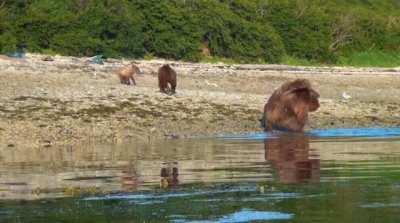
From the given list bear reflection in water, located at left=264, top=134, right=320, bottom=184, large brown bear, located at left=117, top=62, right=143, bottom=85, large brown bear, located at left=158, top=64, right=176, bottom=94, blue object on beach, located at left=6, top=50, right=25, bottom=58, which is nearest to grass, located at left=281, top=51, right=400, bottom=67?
blue object on beach, located at left=6, top=50, right=25, bottom=58

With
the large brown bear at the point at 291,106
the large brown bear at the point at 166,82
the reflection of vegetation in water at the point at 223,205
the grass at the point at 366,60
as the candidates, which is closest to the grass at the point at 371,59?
the grass at the point at 366,60

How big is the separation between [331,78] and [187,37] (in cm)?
744

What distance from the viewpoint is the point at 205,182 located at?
1236 centimetres

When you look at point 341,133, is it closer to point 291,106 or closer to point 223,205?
point 291,106

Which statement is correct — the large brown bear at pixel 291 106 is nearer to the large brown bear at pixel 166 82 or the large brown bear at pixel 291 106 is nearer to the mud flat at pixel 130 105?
the mud flat at pixel 130 105

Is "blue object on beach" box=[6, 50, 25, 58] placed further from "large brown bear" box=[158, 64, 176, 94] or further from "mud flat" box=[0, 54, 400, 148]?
"large brown bear" box=[158, 64, 176, 94]

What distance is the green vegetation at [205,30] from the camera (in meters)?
38.1

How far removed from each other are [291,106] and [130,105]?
3.85m

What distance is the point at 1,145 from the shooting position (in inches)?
725

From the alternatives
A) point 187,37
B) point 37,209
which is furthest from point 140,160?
point 187,37

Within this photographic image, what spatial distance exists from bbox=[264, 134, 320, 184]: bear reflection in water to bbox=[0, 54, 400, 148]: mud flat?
2356 mm

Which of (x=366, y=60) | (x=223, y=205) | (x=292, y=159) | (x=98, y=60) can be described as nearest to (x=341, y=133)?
(x=292, y=159)

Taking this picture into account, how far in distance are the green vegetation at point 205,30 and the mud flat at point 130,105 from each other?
4.16 meters

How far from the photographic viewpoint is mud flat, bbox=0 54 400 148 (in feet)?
66.7
